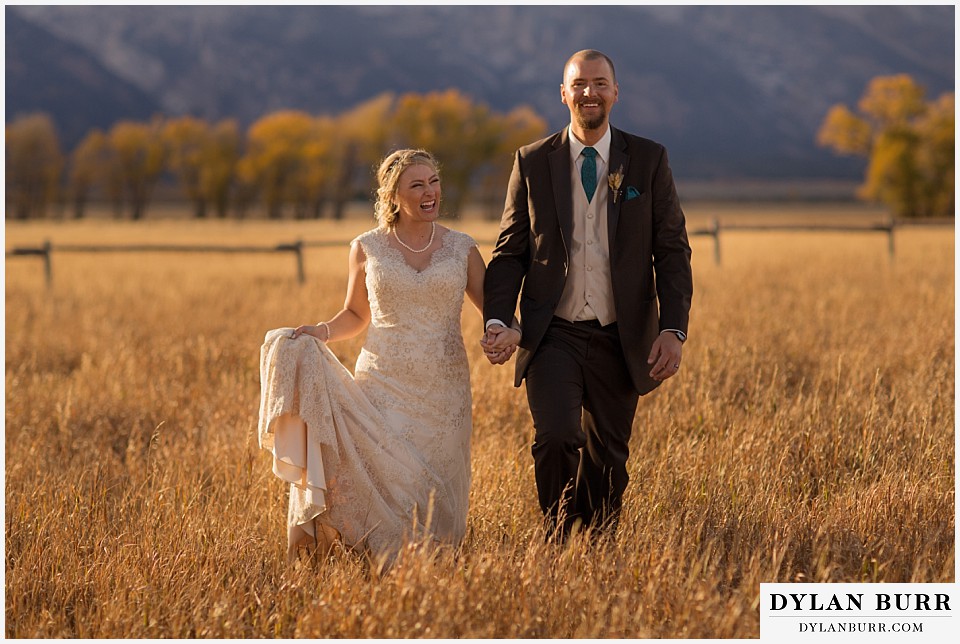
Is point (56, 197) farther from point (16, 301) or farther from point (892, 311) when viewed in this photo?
point (892, 311)

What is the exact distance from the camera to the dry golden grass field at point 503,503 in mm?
3656

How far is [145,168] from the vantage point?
96.2m

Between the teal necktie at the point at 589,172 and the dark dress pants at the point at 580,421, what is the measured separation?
57cm

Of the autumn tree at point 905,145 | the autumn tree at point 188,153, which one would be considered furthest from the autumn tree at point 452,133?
the autumn tree at point 905,145

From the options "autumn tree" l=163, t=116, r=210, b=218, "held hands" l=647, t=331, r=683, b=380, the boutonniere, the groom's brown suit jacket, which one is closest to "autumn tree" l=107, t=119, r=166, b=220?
"autumn tree" l=163, t=116, r=210, b=218

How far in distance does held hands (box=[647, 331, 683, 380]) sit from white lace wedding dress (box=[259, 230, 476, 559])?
83 centimetres

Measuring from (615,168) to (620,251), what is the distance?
356mm

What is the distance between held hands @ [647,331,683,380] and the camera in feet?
14.2

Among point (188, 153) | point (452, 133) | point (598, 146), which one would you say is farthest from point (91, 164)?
point (598, 146)

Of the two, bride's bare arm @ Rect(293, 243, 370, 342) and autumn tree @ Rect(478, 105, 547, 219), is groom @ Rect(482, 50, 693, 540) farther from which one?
autumn tree @ Rect(478, 105, 547, 219)

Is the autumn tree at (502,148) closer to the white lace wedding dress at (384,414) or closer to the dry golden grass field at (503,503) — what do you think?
the dry golden grass field at (503,503)

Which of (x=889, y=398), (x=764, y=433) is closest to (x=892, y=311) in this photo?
(x=889, y=398)

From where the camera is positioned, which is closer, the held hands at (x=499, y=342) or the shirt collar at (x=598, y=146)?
the held hands at (x=499, y=342)

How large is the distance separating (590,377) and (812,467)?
5.50 ft
